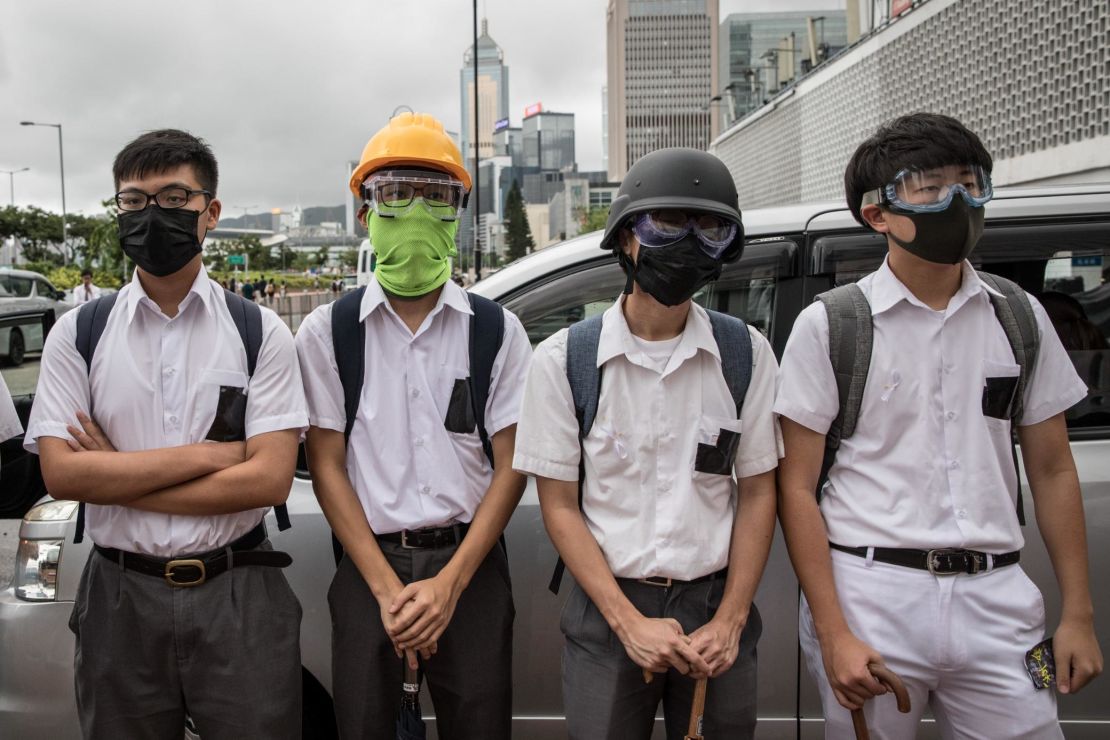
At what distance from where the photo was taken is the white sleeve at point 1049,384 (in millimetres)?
2094

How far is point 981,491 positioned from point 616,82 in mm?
152787

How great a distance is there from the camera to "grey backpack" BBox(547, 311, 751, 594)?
2.11m

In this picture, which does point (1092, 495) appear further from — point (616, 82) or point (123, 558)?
point (616, 82)

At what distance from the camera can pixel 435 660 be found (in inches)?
93.6

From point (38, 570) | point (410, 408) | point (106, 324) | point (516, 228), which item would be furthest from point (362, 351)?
point (516, 228)

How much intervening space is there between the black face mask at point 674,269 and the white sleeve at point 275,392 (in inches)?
37.3

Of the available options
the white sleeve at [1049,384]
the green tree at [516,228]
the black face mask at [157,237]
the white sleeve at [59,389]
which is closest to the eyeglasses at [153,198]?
the black face mask at [157,237]

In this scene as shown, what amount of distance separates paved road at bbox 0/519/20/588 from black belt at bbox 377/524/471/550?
406 centimetres

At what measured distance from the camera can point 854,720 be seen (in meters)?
2.04

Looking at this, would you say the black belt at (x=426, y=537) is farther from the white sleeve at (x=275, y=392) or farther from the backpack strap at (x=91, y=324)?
the backpack strap at (x=91, y=324)

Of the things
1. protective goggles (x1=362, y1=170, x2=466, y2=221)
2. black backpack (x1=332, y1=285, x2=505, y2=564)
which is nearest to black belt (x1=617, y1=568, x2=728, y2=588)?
black backpack (x1=332, y1=285, x2=505, y2=564)

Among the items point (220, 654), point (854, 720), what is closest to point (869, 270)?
Answer: point (854, 720)

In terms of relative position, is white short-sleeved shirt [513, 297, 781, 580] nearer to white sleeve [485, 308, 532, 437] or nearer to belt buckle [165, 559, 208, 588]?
white sleeve [485, 308, 532, 437]

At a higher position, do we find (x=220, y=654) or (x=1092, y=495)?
(x=1092, y=495)
